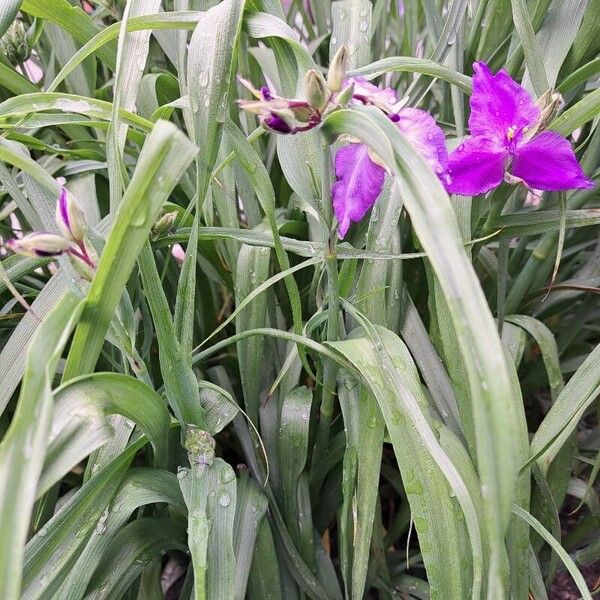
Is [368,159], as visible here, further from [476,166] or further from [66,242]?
[66,242]

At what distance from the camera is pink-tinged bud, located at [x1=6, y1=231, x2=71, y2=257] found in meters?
0.38

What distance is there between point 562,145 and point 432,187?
252mm

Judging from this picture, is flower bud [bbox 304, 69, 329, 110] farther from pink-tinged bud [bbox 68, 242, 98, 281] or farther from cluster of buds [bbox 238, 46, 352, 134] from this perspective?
pink-tinged bud [bbox 68, 242, 98, 281]

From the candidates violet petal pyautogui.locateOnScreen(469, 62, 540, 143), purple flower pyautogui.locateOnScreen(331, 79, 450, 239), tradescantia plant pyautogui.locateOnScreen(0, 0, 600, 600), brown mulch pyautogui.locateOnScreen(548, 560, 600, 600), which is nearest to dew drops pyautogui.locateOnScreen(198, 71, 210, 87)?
tradescantia plant pyautogui.locateOnScreen(0, 0, 600, 600)

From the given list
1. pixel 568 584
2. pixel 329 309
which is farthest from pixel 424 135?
pixel 568 584

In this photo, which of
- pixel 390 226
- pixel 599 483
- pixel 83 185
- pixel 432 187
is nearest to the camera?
pixel 432 187

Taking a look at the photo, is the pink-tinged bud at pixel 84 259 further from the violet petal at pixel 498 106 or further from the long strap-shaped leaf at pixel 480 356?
the violet petal at pixel 498 106

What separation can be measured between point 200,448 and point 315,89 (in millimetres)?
276

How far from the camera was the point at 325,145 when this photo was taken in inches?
17.3

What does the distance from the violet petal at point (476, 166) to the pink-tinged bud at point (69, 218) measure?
0.29 meters

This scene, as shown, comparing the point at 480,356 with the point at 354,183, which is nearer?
the point at 480,356

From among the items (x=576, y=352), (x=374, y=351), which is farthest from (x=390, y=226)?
(x=576, y=352)

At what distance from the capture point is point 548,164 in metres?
0.54

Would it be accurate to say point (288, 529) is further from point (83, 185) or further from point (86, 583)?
point (83, 185)
